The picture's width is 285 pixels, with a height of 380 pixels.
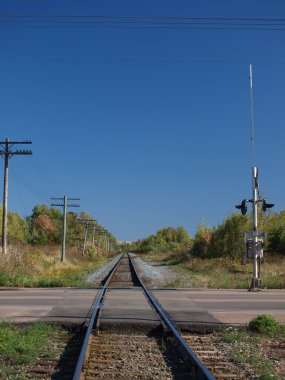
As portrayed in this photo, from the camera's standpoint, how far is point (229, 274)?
3384cm

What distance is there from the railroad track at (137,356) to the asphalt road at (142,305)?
1.53m

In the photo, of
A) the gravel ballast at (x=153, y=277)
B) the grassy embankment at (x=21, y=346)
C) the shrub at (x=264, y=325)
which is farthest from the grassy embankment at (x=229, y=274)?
the grassy embankment at (x=21, y=346)

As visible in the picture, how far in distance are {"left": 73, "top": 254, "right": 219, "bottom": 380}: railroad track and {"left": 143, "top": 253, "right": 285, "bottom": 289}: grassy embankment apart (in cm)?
1380

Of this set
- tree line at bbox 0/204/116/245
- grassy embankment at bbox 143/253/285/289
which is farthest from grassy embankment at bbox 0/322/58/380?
tree line at bbox 0/204/116/245

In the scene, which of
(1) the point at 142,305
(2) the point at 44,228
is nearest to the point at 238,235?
(1) the point at 142,305

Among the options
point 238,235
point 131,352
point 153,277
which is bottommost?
point 131,352

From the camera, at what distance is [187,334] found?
1163 cm

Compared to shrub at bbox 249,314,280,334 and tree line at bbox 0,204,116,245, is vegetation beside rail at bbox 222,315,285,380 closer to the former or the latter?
shrub at bbox 249,314,280,334

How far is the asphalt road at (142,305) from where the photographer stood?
531 inches

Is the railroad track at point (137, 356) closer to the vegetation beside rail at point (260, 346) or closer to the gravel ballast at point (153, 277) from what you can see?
the vegetation beside rail at point (260, 346)

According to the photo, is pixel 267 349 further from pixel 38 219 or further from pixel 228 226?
pixel 38 219

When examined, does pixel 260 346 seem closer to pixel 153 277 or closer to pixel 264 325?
pixel 264 325

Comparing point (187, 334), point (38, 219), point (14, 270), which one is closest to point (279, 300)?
point (187, 334)

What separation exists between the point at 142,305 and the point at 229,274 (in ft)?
59.4
